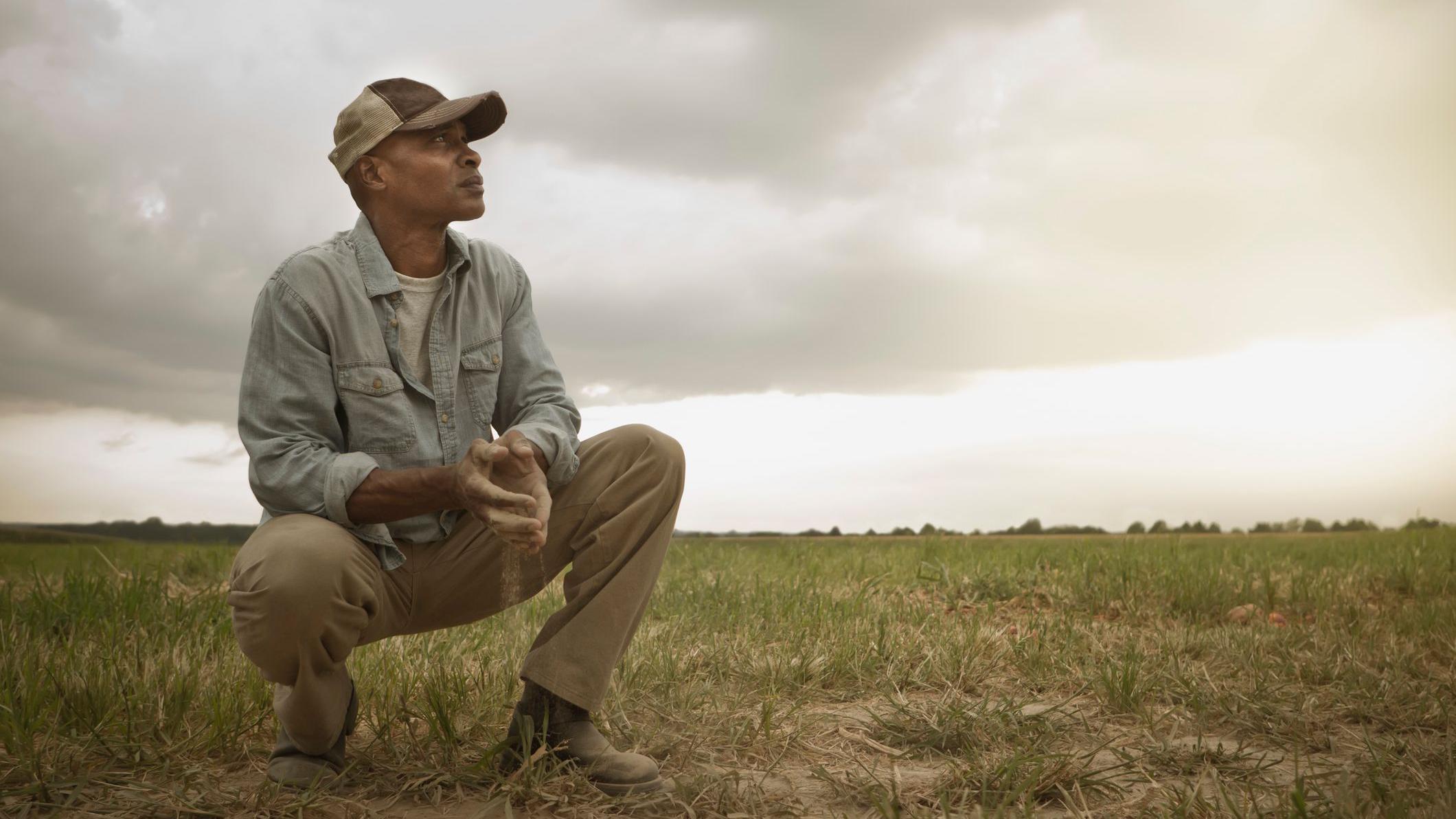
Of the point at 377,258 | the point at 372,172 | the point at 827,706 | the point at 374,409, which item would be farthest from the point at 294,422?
the point at 827,706

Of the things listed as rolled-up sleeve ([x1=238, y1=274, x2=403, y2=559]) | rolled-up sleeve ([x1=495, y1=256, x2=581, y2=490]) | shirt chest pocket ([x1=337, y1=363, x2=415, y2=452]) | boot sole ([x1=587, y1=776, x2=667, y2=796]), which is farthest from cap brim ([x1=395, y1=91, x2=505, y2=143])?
boot sole ([x1=587, y1=776, x2=667, y2=796])

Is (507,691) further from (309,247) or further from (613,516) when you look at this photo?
(309,247)

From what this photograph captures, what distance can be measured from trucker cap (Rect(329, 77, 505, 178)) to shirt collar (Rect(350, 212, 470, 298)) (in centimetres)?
20

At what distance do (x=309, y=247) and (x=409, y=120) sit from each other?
456 millimetres

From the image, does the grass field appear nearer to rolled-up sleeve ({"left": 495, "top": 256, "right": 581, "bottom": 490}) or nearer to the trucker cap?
rolled-up sleeve ({"left": 495, "top": 256, "right": 581, "bottom": 490})

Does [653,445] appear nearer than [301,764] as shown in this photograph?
No

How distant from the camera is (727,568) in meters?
5.96

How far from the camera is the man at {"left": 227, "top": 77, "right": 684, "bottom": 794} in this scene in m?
2.42

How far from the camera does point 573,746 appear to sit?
2588mm

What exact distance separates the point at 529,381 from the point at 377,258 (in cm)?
55

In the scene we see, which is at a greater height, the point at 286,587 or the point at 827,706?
the point at 286,587

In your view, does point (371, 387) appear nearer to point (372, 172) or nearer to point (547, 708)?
point (372, 172)

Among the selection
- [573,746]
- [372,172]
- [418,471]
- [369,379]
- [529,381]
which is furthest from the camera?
[529,381]

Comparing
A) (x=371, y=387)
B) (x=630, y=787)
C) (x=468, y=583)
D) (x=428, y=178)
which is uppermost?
(x=428, y=178)
